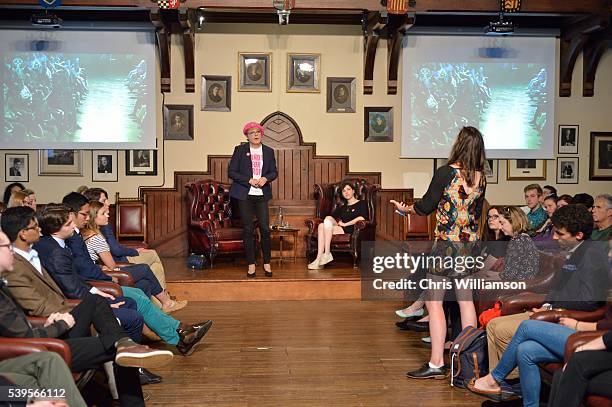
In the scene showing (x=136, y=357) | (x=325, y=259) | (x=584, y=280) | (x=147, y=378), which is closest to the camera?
(x=136, y=357)

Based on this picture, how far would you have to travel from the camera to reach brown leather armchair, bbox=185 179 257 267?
837 cm

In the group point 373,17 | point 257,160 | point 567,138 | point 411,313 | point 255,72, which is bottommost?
point 411,313

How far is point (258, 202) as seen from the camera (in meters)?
7.84

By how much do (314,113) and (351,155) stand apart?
0.71 metres

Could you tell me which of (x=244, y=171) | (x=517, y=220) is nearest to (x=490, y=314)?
(x=517, y=220)

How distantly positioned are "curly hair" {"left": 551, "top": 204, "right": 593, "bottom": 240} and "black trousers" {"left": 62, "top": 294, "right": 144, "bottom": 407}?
2535 mm

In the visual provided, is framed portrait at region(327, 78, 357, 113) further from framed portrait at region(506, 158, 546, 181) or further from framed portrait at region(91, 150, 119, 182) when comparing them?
framed portrait at region(91, 150, 119, 182)

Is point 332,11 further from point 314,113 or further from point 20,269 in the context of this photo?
point 20,269

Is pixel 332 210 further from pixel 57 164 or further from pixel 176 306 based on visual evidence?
pixel 57 164

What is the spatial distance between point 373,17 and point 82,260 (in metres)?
5.14

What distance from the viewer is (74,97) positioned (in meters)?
9.47

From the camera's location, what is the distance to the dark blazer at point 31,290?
3.86 meters

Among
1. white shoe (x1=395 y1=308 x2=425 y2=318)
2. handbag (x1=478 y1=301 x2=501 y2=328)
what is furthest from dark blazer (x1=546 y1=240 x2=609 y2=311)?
white shoe (x1=395 y1=308 x2=425 y2=318)

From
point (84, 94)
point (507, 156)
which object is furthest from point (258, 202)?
point (507, 156)
